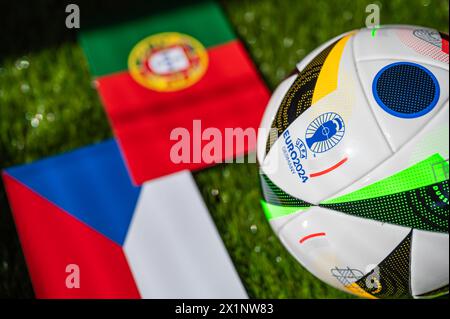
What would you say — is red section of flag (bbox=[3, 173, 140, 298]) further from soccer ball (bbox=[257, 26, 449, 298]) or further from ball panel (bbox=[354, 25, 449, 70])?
ball panel (bbox=[354, 25, 449, 70])

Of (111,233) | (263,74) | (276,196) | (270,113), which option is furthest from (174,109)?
(276,196)

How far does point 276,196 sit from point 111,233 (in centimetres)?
135

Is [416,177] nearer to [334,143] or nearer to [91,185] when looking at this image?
[334,143]

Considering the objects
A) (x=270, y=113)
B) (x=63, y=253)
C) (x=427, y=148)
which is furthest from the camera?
(x=63, y=253)

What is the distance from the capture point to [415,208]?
2564 mm

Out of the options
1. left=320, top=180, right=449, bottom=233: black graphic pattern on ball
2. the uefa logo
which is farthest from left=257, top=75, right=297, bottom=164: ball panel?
left=320, top=180, right=449, bottom=233: black graphic pattern on ball

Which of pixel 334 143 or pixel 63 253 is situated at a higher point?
pixel 334 143

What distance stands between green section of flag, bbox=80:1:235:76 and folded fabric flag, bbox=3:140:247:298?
96cm

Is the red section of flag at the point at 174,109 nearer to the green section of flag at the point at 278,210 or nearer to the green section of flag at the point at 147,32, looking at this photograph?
the green section of flag at the point at 147,32

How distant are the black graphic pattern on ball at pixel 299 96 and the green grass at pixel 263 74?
3.24ft

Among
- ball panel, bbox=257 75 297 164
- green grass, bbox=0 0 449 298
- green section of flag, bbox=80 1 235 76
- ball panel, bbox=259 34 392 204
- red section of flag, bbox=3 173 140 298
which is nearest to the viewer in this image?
ball panel, bbox=259 34 392 204

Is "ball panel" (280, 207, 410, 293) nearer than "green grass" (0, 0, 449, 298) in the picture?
Yes

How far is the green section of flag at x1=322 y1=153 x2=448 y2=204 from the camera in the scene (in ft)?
8.21
